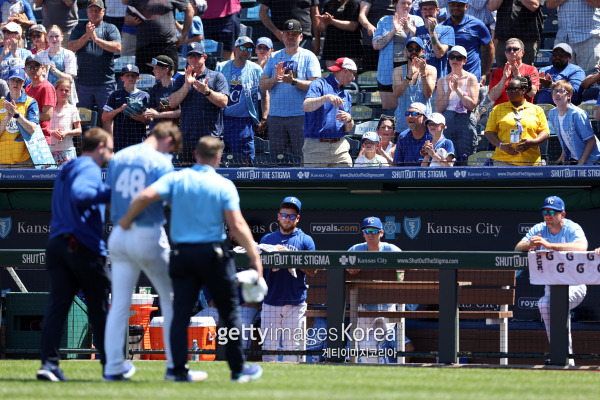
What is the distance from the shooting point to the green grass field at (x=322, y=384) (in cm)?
614

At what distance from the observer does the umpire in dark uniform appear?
6.39m

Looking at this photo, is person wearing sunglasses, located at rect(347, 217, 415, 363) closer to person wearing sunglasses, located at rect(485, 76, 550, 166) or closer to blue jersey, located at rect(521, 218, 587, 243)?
blue jersey, located at rect(521, 218, 587, 243)

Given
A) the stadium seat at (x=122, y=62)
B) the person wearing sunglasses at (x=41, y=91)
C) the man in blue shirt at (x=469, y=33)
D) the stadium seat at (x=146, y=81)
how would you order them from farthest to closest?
the stadium seat at (x=122, y=62) → the stadium seat at (x=146, y=81) → the person wearing sunglasses at (x=41, y=91) → the man in blue shirt at (x=469, y=33)

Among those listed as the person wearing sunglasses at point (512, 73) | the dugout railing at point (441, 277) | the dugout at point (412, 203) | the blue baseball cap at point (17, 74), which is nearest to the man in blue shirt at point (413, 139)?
the dugout at point (412, 203)

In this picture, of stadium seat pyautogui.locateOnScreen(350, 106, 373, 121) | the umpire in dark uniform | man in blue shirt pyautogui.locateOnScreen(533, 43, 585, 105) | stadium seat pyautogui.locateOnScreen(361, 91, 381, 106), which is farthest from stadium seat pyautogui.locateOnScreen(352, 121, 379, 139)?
the umpire in dark uniform

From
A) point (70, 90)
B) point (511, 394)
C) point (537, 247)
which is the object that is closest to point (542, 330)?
point (537, 247)

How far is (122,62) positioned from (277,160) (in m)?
4.66

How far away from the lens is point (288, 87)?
12352 mm

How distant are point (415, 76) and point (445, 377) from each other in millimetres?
5295

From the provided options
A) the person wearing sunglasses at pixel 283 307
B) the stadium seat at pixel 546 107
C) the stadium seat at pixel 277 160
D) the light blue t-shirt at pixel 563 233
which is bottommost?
Answer: the person wearing sunglasses at pixel 283 307

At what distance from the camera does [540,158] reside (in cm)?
1123

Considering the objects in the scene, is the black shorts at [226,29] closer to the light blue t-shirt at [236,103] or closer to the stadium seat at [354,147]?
the light blue t-shirt at [236,103]

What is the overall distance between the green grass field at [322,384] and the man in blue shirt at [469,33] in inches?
199

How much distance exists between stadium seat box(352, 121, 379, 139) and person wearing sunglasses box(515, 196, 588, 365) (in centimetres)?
364
